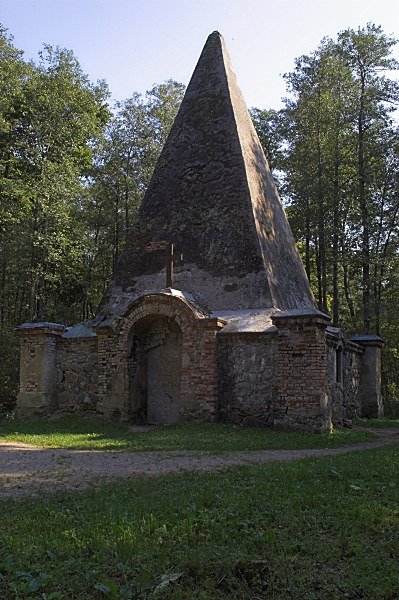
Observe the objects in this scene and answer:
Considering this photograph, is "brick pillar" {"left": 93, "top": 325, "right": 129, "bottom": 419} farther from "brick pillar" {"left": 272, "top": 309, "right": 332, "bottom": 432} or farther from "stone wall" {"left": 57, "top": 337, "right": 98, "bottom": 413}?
"brick pillar" {"left": 272, "top": 309, "right": 332, "bottom": 432}

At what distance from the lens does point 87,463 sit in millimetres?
7973

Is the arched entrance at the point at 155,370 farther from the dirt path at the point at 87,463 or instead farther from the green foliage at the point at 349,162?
the green foliage at the point at 349,162

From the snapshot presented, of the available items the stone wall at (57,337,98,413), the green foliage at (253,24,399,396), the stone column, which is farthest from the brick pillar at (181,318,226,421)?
the green foliage at (253,24,399,396)

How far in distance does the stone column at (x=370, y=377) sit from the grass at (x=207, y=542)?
12.4 m

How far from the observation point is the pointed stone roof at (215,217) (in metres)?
15.1

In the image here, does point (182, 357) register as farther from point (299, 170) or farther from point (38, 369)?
point (299, 170)

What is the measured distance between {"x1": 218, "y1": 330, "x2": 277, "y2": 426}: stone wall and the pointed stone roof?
1679mm

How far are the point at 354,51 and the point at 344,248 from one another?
7.89 m

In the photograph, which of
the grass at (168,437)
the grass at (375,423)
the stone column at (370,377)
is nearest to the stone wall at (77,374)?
the grass at (168,437)

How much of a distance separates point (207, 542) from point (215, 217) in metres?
12.5

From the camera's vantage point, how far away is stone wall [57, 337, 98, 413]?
1477 cm

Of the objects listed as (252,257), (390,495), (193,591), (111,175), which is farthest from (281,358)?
(111,175)

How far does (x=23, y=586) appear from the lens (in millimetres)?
3477

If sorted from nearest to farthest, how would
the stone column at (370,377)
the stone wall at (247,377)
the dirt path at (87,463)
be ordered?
the dirt path at (87,463) < the stone wall at (247,377) < the stone column at (370,377)
